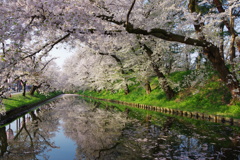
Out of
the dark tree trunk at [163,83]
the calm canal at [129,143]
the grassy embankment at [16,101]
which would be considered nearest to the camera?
the calm canal at [129,143]

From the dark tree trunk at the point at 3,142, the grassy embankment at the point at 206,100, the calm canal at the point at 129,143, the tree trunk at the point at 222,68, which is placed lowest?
the dark tree trunk at the point at 3,142

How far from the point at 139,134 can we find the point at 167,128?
2397 mm

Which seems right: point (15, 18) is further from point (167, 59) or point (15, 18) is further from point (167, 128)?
point (167, 59)

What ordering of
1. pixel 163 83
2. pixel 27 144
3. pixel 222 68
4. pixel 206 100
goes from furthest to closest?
pixel 163 83, pixel 206 100, pixel 222 68, pixel 27 144

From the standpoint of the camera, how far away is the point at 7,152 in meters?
9.74

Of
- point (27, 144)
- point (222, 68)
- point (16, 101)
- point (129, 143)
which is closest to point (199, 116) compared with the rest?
point (222, 68)

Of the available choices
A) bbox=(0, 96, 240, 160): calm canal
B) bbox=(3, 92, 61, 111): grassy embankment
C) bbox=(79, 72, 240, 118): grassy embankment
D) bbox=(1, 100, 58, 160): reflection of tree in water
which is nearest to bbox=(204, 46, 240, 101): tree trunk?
bbox=(79, 72, 240, 118): grassy embankment

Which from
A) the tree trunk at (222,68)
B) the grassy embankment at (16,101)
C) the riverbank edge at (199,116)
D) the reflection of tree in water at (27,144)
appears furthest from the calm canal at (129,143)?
the grassy embankment at (16,101)

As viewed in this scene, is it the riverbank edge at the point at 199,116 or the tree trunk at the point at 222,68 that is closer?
the riverbank edge at the point at 199,116

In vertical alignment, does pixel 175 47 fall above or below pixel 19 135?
above

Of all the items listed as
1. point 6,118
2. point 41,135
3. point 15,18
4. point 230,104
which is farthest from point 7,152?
point 230,104

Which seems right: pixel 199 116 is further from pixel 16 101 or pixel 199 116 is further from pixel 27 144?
pixel 16 101

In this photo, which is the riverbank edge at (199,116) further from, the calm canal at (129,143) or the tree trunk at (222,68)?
the tree trunk at (222,68)

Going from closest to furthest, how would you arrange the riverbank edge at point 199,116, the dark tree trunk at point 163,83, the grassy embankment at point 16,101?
1. the riverbank edge at point 199,116
2. the dark tree trunk at point 163,83
3. the grassy embankment at point 16,101
